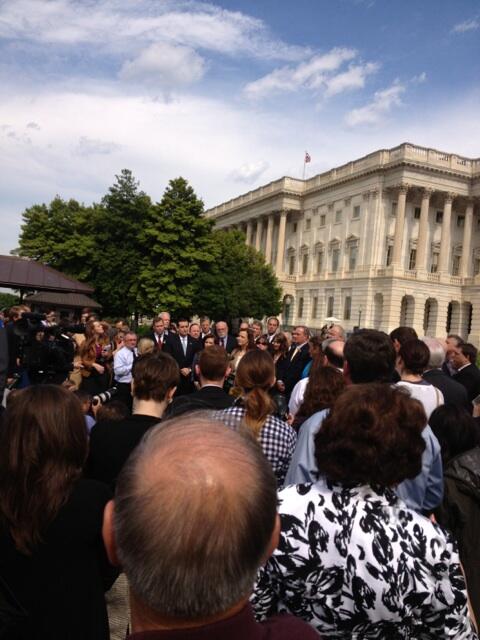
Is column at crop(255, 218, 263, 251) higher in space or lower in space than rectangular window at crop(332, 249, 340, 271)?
higher

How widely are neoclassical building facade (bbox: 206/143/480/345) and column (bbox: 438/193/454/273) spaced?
0.34ft

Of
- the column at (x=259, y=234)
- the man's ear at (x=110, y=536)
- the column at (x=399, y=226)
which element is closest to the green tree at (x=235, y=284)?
the column at (x=399, y=226)

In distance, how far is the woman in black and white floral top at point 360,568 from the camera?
81.0 inches

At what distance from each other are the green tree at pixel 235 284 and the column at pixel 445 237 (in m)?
17.4

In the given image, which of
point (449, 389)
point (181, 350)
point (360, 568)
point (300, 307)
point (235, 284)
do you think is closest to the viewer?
point (360, 568)

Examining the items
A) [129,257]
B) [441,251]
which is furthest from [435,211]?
[129,257]

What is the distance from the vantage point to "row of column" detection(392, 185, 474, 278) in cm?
5519

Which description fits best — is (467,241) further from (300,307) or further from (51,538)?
(51,538)

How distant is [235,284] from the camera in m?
52.7

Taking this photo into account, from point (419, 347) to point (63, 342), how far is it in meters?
5.20

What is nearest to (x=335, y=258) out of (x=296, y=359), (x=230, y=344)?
(x=230, y=344)

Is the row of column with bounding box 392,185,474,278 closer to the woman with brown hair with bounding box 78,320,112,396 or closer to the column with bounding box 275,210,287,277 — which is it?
the column with bounding box 275,210,287,277

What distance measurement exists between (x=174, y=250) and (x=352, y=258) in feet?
76.8

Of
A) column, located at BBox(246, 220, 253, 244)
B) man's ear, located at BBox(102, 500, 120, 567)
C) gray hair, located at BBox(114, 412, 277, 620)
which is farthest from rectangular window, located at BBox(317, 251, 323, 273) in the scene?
gray hair, located at BBox(114, 412, 277, 620)
